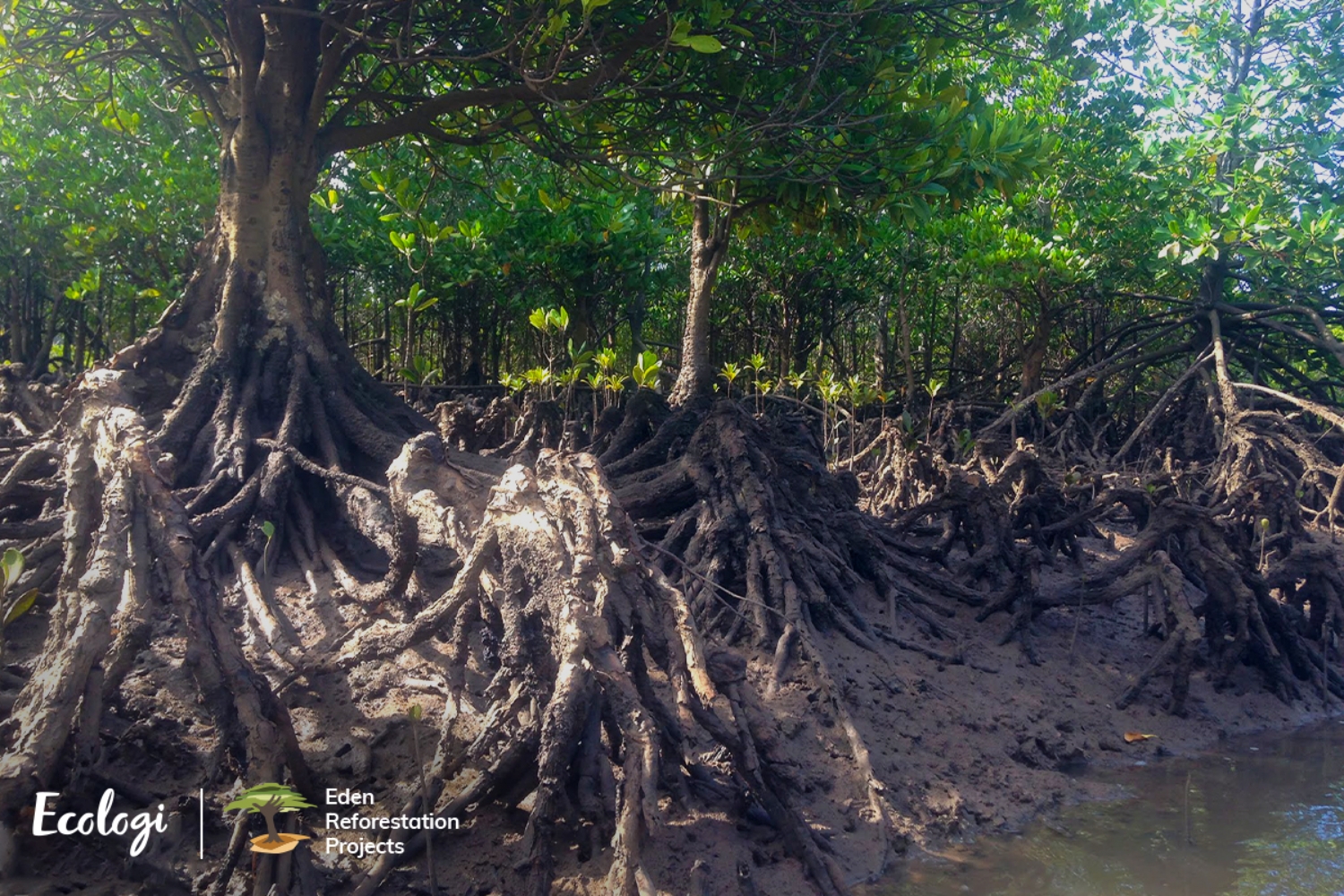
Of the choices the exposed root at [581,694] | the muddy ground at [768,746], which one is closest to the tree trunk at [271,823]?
the muddy ground at [768,746]

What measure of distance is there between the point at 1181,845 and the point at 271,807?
2999 mm

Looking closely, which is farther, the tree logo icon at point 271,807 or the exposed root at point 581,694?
the exposed root at point 581,694

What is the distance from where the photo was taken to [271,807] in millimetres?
2289

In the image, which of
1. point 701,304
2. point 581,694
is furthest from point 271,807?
point 701,304

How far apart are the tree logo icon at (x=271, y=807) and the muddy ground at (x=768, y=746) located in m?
0.12

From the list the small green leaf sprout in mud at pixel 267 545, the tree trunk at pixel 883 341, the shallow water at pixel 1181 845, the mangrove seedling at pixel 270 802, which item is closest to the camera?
the mangrove seedling at pixel 270 802

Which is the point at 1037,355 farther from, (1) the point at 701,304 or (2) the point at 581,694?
(2) the point at 581,694

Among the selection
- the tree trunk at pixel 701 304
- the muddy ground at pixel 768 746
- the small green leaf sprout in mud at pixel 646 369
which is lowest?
the muddy ground at pixel 768 746

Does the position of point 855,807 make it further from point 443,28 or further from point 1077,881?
point 443,28

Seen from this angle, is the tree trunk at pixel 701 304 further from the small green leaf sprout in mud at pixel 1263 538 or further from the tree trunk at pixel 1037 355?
the tree trunk at pixel 1037 355

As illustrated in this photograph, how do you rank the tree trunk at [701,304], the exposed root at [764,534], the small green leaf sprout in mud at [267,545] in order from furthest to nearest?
the tree trunk at [701,304], the exposed root at [764,534], the small green leaf sprout in mud at [267,545]

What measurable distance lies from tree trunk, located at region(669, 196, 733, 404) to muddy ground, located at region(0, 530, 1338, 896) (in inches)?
83.2

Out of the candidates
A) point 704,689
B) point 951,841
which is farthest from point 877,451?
point 704,689

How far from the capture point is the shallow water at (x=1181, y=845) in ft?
10.5
